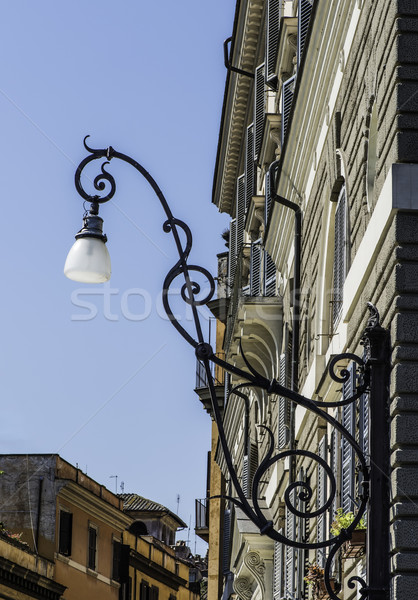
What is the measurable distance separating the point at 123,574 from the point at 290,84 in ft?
110

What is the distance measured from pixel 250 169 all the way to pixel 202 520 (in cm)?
1669

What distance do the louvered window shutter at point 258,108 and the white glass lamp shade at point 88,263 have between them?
43.2 ft

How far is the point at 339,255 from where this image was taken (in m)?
11.3

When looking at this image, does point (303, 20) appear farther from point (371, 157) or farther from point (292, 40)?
point (371, 157)

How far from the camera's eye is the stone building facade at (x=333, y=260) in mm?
7867

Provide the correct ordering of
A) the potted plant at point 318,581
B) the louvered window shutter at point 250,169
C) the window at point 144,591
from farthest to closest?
the window at point 144,591, the louvered window shutter at point 250,169, the potted plant at point 318,581

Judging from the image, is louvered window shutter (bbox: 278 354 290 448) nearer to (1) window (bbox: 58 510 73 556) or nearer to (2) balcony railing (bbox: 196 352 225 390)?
(2) balcony railing (bbox: 196 352 225 390)

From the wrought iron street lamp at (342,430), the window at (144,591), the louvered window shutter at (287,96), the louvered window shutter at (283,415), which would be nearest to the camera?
the wrought iron street lamp at (342,430)

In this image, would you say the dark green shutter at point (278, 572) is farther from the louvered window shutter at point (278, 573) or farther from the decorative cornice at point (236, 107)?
the decorative cornice at point (236, 107)

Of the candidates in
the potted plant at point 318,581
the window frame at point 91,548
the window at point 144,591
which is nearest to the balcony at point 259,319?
the potted plant at point 318,581

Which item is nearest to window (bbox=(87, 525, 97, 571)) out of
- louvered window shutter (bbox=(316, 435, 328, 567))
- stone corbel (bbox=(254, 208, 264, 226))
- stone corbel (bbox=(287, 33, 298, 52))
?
stone corbel (bbox=(254, 208, 264, 226))

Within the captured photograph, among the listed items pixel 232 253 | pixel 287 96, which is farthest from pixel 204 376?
pixel 287 96

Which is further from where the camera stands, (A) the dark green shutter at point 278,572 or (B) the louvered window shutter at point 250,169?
(B) the louvered window shutter at point 250,169

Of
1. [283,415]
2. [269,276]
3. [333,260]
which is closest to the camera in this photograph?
[333,260]
